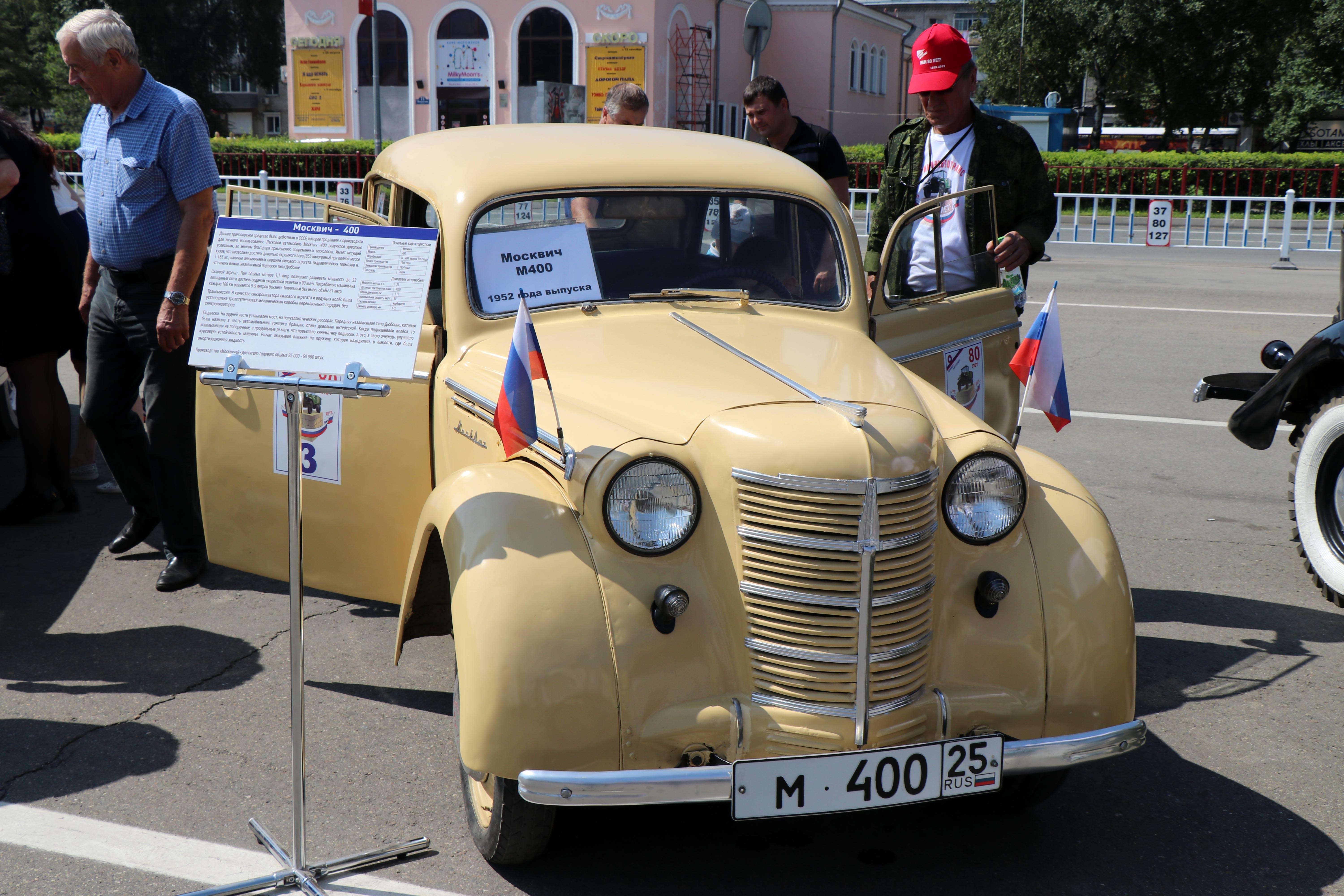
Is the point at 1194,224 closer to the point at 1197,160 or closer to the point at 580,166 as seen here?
the point at 1197,160

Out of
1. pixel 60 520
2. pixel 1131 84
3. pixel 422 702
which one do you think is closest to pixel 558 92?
pixel 1131 84

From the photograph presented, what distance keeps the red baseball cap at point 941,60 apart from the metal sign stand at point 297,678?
2954 mm

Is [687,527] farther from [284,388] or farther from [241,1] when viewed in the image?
[241,1]

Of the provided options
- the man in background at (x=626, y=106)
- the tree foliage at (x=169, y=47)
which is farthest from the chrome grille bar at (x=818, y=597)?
the tree foliage at (x=169, y=47)

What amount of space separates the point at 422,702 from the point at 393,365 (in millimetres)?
1502

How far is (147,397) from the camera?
16.0 ft

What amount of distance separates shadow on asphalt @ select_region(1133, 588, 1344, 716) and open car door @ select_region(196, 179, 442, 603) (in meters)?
2.58

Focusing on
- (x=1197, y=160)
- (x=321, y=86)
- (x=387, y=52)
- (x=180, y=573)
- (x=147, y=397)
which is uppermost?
(x=387, y=52)

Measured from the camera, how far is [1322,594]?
4.98 m

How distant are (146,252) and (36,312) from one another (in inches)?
56.7

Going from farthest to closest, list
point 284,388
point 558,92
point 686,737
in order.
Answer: point 558,92 → point 284,388 → point 686,737

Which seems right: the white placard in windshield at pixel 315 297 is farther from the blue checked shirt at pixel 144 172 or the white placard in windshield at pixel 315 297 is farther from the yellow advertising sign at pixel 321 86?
the yellow advertising sign at pixel 321 86

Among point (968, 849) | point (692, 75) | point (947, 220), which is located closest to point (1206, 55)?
point (692, 75)

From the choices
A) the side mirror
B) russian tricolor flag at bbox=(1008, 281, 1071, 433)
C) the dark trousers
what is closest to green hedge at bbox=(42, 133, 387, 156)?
the dark trousers
